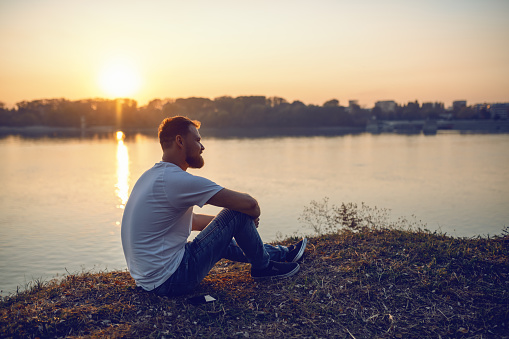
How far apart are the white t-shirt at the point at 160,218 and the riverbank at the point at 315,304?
36cm

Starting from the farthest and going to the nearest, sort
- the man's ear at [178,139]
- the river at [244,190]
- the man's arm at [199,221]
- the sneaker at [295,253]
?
the river at [244,190]
the sneaker at [295,253]
the man's arm at [199,221]
the man's ear at [178,139]

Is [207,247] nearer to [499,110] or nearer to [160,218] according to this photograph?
[160,218]

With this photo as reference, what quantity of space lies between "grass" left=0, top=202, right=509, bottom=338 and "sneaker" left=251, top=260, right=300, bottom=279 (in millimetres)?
89

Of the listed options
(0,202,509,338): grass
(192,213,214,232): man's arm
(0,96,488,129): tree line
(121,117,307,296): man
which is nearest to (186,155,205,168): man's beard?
(121,117,307,296): man

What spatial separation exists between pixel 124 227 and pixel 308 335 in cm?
185

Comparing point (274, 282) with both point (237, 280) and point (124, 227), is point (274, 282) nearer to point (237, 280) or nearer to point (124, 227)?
point (237, 280)

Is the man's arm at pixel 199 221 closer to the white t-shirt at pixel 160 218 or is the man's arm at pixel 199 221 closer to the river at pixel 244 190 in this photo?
the white t-shirt at pixel 160 218

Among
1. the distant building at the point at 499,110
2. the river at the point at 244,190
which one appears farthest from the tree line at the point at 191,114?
the river at the point at 244,190

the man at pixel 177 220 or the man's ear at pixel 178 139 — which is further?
the man's ear at pixel 178 139

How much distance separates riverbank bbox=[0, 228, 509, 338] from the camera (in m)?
3.42

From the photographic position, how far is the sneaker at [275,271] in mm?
4305

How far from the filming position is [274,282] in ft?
14.1

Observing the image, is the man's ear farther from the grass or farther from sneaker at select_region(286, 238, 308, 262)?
sneaker at select_region(286, 238, 308, 262)

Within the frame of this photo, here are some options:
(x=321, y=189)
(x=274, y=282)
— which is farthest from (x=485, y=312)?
(x=321, y=189)
